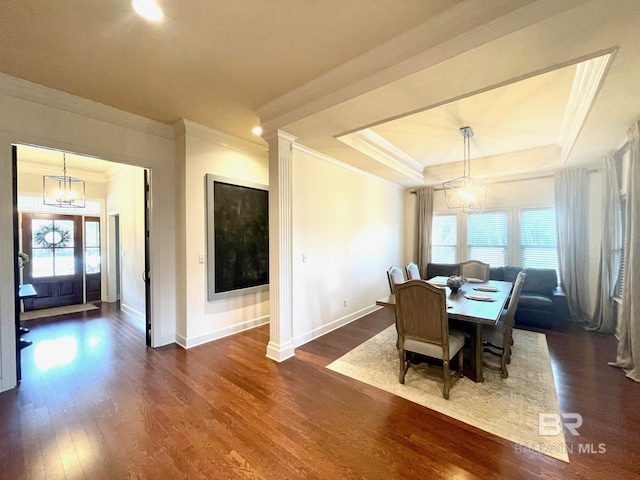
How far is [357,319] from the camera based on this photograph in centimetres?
478

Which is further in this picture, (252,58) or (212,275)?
(212,275)

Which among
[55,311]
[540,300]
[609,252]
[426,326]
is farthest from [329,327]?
[55,311]

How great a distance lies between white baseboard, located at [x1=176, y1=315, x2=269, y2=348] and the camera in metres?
3.57

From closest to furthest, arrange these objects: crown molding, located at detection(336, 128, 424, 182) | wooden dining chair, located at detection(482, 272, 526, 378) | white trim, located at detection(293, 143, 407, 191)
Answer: wooden dining chair, located at detection(482, 272, 526, 378), white trim, located at detection(293, 143, 407, 191), crown molding, located at detection(336, 128, 424, 182)

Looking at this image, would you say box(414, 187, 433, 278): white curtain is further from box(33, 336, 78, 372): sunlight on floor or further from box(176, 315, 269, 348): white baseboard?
box(33, 336, 78, 372): sunlight on floor

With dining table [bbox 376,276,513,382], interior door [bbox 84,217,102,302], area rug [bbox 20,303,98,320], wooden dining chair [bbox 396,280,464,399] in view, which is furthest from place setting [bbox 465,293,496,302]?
interior door [bbox 84,217,102,302]

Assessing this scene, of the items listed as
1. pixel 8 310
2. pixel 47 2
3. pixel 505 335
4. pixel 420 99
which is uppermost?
pixel 47 2

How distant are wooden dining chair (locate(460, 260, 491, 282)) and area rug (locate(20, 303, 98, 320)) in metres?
7.48

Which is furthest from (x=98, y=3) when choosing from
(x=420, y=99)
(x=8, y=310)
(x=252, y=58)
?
(x=8, y=310)

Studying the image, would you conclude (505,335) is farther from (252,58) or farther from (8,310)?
(8,310)

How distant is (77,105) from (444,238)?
261 inches

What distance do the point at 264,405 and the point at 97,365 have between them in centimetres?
218

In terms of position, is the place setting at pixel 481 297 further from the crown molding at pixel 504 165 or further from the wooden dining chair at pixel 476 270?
the crown molding at pixel 504 165

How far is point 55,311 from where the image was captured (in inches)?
210
